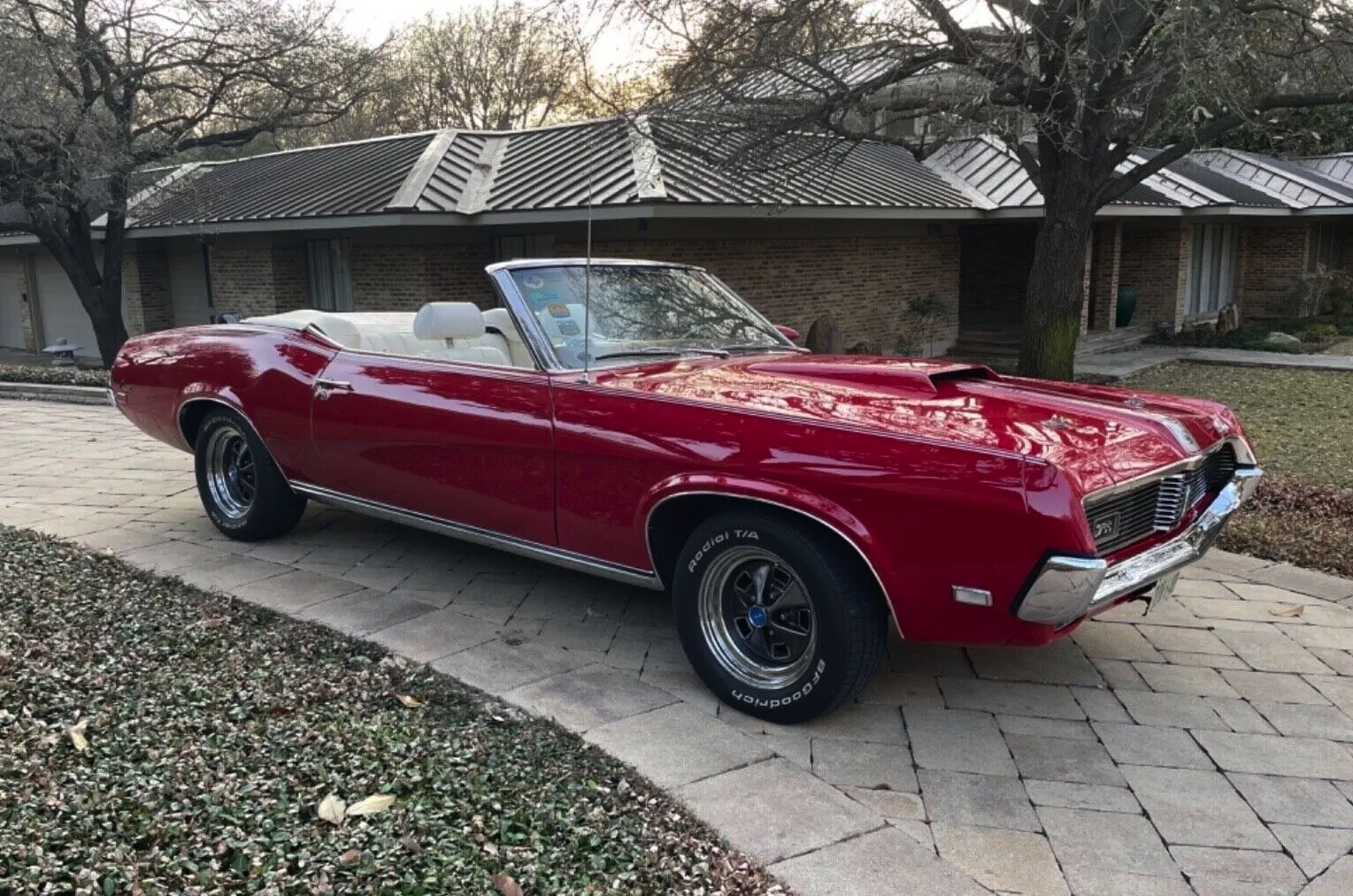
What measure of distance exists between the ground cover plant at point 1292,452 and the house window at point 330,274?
12.3 meters

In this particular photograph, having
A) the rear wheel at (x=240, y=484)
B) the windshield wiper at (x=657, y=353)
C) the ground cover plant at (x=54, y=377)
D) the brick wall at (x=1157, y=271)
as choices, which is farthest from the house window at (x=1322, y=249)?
the rear wheel at (x=240, y=484)

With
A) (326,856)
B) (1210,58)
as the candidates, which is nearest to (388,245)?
(1210,58)

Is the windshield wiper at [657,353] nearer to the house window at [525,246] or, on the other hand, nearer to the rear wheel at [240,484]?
the rear wheel at [240,484]

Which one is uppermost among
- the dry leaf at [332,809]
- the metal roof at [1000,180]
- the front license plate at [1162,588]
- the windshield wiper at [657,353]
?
the metal roof at [1000,180]

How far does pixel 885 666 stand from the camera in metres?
4.34

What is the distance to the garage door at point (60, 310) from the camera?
22891mm

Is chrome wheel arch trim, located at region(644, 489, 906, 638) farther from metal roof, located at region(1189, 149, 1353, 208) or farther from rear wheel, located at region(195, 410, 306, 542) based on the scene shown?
metal roof, located at region(1189, 149, 1353, 208)

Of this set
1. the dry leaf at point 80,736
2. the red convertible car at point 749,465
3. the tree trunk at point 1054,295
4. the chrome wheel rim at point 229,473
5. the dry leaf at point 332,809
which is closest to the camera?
the dry leaf at point 332,809

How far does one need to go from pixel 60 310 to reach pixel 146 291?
3.71 metres

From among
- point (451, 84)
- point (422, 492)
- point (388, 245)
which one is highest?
point (451, 84)

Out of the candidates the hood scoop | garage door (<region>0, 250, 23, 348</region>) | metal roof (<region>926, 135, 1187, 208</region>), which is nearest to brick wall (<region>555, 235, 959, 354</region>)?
metal roof (<region>926, 135, 1187, 208</region>)

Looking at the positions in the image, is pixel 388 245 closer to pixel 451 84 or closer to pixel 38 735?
pixel 38 735

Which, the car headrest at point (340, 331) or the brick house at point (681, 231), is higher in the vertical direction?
the brick house at point (681, 231)

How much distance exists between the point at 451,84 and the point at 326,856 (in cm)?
3177
